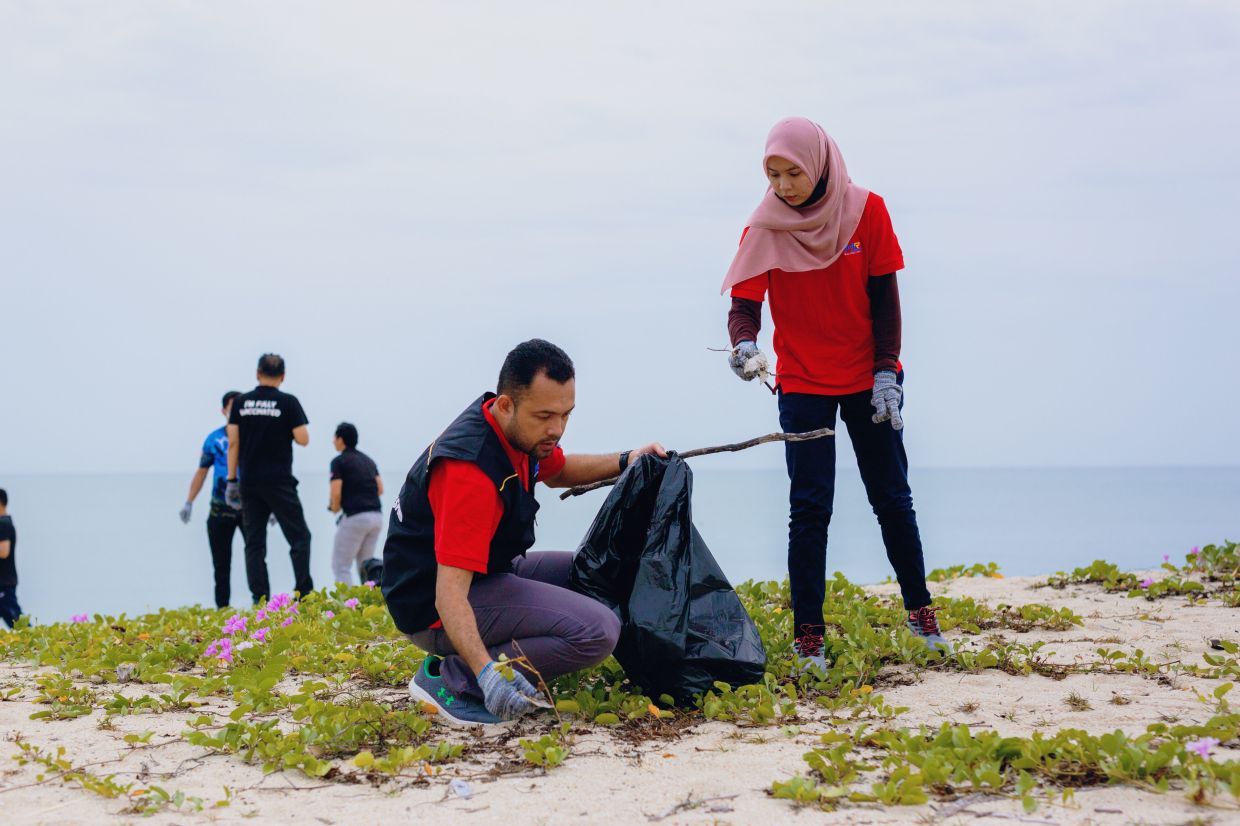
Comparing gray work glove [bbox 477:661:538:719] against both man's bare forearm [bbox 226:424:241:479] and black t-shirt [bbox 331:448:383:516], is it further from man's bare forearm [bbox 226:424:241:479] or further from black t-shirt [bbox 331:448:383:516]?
black t-shirt [bbox 331:448:383:516]

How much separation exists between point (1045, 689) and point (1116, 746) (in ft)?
3.62

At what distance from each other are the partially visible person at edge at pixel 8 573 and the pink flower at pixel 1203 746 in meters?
8.34

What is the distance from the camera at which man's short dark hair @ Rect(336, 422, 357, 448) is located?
884 cm

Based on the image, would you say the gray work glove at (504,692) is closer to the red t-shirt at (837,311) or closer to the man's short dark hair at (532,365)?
the man's short dark hair at (532,365)

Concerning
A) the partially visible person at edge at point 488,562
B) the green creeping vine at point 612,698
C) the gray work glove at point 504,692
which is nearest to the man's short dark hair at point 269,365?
the green creeping vine at point 612,698

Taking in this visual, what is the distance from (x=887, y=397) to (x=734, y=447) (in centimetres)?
64

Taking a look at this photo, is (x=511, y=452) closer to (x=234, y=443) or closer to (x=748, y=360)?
(x=748, y=360)

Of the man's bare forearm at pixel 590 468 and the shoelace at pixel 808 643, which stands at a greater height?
the man's bare forearm at pixel 590 468

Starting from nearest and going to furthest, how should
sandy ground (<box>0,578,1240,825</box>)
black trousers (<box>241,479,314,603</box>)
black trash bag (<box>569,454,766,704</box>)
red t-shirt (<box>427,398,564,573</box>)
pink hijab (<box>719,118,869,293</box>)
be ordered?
sandy ground (<box>0,578,1240,825</box>)
red t-shirt (<box>427,398,564,573</box>)
black trash bag (<box>569,454,766,704</box>)
pink hijab (<box>719,118,869,293</box>)
black trousers (<box>241,479,314,603</box>)

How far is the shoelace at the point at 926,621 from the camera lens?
14.1ft

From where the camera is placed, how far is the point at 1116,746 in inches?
107

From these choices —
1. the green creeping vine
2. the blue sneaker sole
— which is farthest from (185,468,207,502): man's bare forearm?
the blue sneaker sole

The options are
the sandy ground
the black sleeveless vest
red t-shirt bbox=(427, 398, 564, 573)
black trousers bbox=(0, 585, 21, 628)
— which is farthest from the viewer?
black trousers bbox=(0, 585, 21, 628)

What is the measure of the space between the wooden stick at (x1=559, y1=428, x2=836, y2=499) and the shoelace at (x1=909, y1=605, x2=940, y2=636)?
918mm
